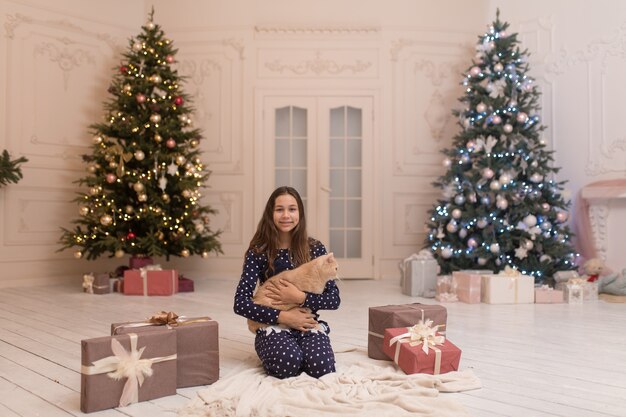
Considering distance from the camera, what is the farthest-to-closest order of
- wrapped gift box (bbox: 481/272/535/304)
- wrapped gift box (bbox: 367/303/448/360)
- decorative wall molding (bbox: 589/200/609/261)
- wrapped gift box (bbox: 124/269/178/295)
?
decorative wall molding (bbox: 589/200/609/261), wrapped gift box (bbox: 124/269/178/295), wrapped gift box (bbox: 481/272/535/304), wrapped gift box (bbox: 367/303/448/360)

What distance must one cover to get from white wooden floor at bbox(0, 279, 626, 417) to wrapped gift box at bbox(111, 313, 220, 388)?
80 mm

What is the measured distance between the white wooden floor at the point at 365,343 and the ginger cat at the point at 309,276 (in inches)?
18.4

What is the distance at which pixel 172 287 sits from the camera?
6.08 metres

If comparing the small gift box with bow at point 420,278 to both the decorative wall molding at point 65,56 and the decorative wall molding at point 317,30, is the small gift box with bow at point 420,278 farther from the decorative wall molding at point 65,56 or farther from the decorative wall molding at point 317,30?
the decorative wall molding at point 65,56

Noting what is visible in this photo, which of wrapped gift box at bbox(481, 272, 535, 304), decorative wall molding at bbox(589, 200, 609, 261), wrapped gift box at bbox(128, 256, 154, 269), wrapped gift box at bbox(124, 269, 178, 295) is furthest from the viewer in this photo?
decorative wall molding at bbox(589, 200, 609, 261)

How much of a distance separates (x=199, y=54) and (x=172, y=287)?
324 centimetres

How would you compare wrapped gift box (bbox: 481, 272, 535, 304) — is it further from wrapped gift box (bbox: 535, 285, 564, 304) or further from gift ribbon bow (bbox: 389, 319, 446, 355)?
gift ribbon bow (bbox: 389, 319, 446, 355)

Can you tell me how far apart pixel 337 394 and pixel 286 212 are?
0.93 meters

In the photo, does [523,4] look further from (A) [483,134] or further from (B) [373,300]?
(B) [373,300]

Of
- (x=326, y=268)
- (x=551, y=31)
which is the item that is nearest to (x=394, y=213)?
(x=551, y=31)

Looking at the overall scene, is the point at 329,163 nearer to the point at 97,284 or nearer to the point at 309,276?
the point at 97,284

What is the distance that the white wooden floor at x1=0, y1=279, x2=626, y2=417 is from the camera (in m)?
2.57

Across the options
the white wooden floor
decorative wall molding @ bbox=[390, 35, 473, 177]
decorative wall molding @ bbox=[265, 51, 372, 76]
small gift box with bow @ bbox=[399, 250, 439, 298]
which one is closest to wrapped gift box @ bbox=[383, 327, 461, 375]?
the white wooden floor

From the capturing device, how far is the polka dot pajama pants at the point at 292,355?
284cm
